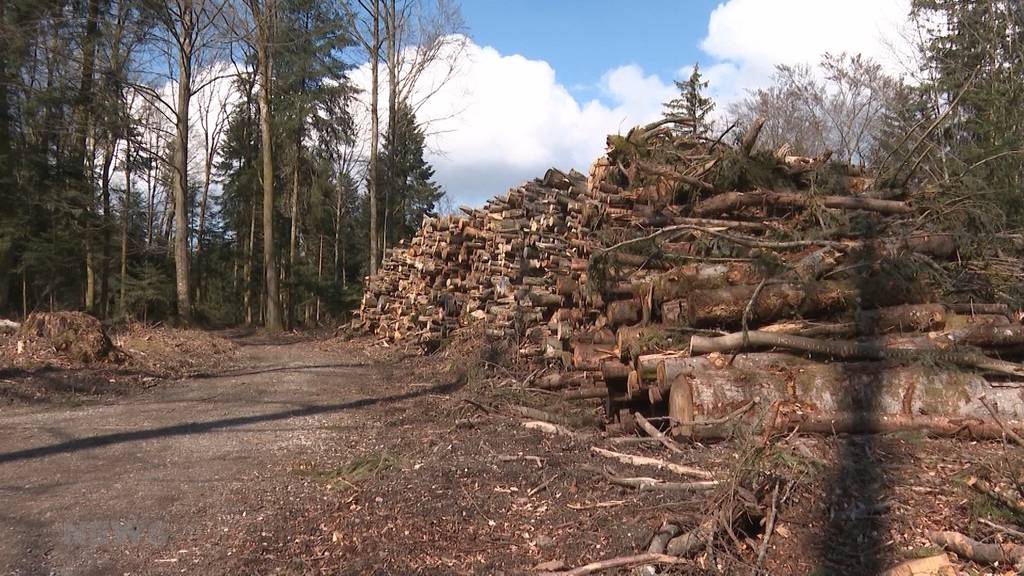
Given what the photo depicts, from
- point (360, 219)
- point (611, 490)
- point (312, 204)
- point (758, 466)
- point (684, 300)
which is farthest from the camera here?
point (360, 219)

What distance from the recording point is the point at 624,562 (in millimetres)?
3430

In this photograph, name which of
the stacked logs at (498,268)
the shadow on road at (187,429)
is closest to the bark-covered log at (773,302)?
the stacked logs at (498,268)

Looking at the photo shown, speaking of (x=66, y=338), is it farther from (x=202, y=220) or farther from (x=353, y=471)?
(x=202, y=220)

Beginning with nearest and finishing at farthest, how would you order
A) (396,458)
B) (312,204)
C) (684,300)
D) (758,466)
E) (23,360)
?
(758,466) → (396,458) → (684,300) → (23,360) → (312,204)

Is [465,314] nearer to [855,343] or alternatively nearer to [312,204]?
[855,343]

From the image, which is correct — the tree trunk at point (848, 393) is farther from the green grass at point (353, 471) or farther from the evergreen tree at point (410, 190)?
the evergreen tree at point (410, 190)

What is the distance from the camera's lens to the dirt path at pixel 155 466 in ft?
13.1

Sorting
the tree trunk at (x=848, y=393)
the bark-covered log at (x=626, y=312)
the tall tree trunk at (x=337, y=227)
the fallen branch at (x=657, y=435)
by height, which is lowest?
the fallen branch at (x=657, y=435)

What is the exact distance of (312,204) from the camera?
105ft

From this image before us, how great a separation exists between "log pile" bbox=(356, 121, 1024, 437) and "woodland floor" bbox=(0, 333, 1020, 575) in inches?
20.2

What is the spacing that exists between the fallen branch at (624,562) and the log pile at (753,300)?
7.31 ft

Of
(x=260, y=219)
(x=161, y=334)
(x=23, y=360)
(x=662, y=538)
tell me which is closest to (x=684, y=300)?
(x=662, y=538)

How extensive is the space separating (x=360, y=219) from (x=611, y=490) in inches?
1438

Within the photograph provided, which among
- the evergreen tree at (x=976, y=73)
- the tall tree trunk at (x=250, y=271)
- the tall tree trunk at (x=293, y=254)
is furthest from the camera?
the tall tree trunk at (x=250, y=271)
